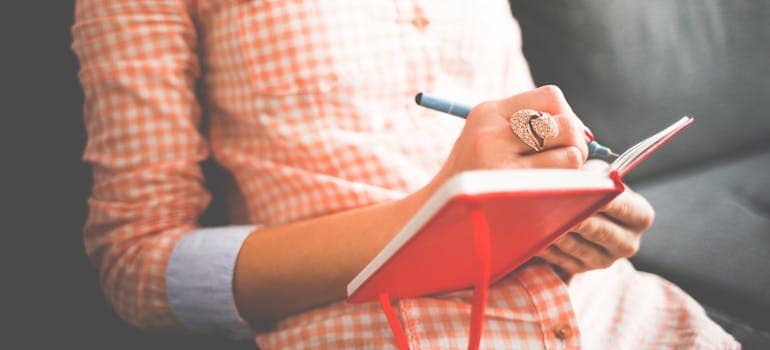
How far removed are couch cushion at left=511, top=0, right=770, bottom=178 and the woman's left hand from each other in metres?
0.49

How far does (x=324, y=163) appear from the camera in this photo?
0.70m

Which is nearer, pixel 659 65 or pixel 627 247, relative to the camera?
pixel 627 247

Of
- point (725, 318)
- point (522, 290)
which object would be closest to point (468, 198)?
Result: point (522, 290)

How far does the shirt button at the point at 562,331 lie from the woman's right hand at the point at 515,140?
0.23 meters

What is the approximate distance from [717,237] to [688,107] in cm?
32

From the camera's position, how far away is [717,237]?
3.20ft

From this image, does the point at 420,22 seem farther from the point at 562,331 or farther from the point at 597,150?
the point at 562,331

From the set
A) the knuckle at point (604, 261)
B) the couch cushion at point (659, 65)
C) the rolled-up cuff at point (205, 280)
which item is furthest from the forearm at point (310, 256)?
the couch cushion at point (659, 65)

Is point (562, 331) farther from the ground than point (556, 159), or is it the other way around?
point (556, 159)

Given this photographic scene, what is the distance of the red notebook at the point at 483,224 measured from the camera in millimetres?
323

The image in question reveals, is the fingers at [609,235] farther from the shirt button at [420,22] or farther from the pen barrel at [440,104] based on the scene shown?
the shirt button at [420,22]

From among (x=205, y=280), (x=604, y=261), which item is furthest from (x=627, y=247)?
(x=205, y=280)

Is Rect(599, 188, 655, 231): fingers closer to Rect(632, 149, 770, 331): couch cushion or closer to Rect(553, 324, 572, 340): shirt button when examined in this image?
Rect(553, 324, 572, 340): shirt button

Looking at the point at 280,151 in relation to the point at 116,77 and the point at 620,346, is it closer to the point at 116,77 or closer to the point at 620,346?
the point at 116,77
